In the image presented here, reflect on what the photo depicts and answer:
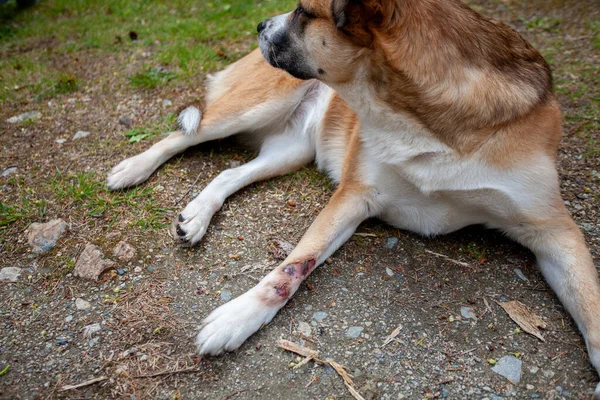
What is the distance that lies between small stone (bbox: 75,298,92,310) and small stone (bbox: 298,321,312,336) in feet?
3.41

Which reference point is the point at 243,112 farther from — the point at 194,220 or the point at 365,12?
the point at 365,12

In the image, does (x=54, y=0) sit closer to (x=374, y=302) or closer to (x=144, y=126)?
(x=144, y=126)

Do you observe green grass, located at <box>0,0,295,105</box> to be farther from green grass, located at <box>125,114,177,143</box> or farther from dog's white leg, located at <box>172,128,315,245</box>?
dog's white leg, located at <box>172,128,315,245</box>

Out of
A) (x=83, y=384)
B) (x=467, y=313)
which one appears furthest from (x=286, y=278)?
(x=83, y=384)

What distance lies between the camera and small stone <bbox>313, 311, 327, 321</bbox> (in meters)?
2.50

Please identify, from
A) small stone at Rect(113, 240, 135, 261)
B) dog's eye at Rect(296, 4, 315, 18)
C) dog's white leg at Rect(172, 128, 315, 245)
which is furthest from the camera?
dog's white leg at Rect(172, 128, 315, 245)

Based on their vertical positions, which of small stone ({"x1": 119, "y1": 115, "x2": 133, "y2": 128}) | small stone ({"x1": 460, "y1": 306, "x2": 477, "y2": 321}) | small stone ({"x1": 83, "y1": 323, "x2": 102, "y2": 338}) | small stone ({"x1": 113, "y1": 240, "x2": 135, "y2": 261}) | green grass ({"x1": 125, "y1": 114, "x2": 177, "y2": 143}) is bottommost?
small stone ({"x1": 460, "y1": 306, "x2": 477, "y2": 321})

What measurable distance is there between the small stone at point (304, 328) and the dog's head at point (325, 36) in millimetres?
1161

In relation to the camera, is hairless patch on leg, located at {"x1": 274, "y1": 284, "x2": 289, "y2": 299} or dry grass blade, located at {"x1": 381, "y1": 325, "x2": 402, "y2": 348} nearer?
dry grass blade, located at {"x1": 381, "y1": 325, "x2": 402, "y2": 348}

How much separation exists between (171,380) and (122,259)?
2.74 ft

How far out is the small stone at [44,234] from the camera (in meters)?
2.87

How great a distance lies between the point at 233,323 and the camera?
2.36m

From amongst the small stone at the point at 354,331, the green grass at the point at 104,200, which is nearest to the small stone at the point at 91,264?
the green grass at the point at 104,200

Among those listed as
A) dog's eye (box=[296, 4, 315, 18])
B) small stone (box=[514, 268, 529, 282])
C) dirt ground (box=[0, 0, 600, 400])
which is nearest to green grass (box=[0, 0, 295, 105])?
dirt ground (box=[0, 0, 600, 400])
